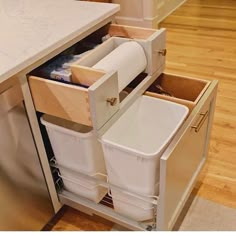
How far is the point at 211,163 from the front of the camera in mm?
1799

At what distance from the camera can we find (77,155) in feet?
4.17

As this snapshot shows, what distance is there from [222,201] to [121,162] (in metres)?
0.67

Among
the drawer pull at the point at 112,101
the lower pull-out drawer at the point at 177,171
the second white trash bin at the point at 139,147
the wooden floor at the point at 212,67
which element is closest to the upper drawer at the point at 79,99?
the drawer pull at the point at 112,101

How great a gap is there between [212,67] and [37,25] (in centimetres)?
182

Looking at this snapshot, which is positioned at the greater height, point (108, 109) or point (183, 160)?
point (108, 109)

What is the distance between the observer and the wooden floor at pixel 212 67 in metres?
1.60

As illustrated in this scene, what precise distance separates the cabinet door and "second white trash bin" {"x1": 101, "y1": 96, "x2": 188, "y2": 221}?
4 centimetres

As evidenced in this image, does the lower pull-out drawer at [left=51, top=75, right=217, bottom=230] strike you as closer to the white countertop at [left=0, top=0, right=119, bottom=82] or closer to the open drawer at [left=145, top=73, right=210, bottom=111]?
the open drawer at [left=145, top=73, right=210, bottom=111]

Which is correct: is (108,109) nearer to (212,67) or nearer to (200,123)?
(200,123)

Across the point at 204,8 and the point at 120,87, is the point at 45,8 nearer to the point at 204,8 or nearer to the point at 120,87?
the point at 120,87

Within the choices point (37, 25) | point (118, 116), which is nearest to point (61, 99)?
point (118, 116)

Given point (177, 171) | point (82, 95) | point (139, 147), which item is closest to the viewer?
point (82, 95)
